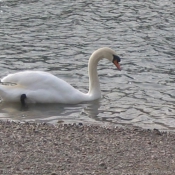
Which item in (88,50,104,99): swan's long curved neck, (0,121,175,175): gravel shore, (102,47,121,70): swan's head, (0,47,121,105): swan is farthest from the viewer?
(102,47,121,70): swan's head

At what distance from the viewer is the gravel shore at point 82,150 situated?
24.3ft

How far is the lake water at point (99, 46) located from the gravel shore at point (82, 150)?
3.90ft

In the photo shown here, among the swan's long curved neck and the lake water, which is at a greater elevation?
the swan's long curved neck

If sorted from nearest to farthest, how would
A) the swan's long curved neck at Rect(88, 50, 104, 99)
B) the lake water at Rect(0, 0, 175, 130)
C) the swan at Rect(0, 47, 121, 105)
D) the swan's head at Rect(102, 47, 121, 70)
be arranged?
the lake water at Rect(0, 0, 175, 130)
the swan at Rect(0, 47, 121, 105)
the swan's long curved neck at Rect(88, 50, 104, 99)
the swan's head at Rect(102, 47, 121, 70)

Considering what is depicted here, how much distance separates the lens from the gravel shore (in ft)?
24.3

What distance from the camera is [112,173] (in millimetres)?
7301

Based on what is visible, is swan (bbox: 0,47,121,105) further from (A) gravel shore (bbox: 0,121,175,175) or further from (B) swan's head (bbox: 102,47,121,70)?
(A) gravel shore (bbox: 0,121,175,175)

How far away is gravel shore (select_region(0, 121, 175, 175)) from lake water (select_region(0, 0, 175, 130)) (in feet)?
3.90

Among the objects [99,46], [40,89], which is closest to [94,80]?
[40,89]

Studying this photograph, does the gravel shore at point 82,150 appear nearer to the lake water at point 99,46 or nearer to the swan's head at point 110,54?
the lake water at point 99,46

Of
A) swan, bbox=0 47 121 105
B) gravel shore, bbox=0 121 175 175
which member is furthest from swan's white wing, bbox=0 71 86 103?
gravel shore, bbox=0 121 175 175

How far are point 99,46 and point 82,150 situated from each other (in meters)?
8.47

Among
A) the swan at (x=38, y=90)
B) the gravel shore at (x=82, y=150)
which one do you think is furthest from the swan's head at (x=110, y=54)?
the gravel shore at (x=82, y=150)

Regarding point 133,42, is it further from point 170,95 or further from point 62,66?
point 170,95
